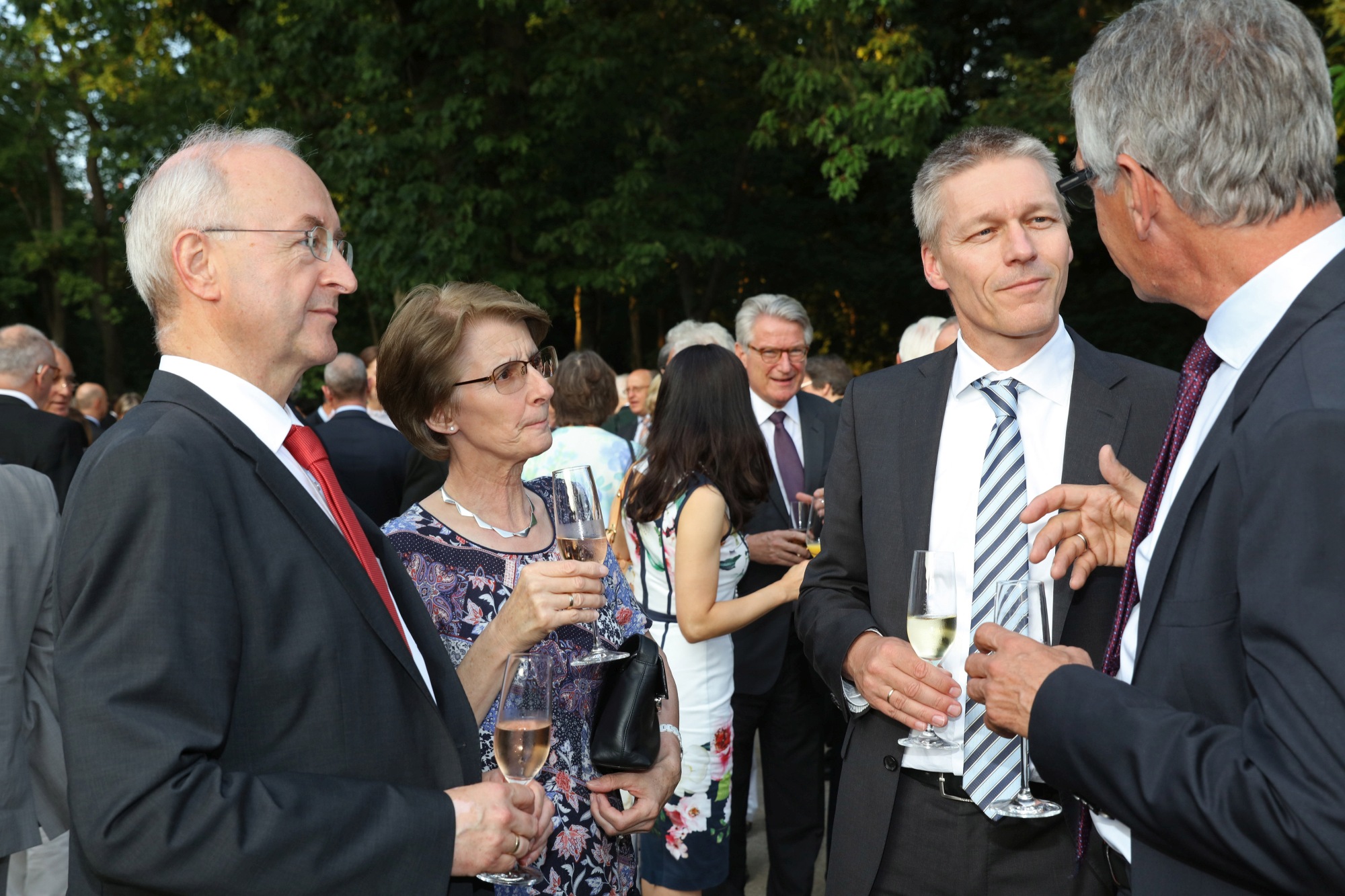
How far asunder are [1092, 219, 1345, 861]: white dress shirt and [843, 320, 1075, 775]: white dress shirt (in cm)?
62

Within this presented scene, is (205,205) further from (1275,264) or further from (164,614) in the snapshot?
(1275,264)

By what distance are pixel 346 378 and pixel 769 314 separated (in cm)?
304

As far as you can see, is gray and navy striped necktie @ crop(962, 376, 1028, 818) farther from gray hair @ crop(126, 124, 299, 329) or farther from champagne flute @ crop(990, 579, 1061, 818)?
gray hair @ crop(126, 124, 299, 329)

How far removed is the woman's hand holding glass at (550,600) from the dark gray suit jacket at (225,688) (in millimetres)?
525

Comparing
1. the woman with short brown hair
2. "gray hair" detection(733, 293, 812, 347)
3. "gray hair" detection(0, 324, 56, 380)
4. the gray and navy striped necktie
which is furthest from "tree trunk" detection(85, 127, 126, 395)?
the gray and navy striped necktie

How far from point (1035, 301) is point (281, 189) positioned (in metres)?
1.69

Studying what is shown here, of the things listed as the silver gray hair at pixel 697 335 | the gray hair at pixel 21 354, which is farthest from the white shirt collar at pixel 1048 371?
the gray hair at pixel 21 354

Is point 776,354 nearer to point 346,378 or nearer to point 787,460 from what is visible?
point 787,460

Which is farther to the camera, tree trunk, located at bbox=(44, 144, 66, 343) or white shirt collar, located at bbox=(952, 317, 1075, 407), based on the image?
tree trunk, located at bbox=(44, 144, 66, 343)

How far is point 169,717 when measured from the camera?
154 cm

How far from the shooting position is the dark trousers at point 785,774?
479cm

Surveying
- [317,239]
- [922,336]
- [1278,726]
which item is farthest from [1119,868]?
[922,336]

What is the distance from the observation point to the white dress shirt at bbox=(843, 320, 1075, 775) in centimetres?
249

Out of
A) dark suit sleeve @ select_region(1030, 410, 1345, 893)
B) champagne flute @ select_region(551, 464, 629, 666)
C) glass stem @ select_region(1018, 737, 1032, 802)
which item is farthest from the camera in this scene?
champagne flute @ select_region(551, 464, 629, 666)
